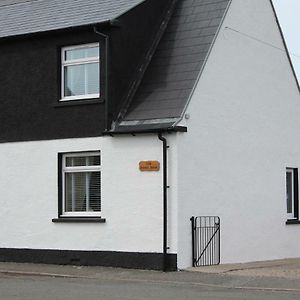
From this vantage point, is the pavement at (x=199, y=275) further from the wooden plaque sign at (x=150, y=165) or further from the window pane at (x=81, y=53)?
the window pane at (x=81, y=53)

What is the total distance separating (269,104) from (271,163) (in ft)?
5.83

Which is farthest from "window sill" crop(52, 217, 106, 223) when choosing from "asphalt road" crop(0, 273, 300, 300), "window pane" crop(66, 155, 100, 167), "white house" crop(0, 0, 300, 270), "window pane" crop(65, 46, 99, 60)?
"window pane" crop(65, 46, 99, 60)

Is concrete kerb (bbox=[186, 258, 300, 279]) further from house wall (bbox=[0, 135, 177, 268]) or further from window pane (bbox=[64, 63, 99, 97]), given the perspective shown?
window pane (bbox=[64, 63, 99, 97])

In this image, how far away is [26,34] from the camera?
20203mm

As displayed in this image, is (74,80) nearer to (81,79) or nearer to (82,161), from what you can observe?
(81,79)

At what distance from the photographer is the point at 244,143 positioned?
2095 cm

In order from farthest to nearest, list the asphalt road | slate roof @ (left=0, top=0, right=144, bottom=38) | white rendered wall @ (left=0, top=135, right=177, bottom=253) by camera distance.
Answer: slate roof @ (left=0, top=0, right=144, bottom=38) < white rendered wall @ (left=0, top=135, right=177, bottom=253) < the asphalt road

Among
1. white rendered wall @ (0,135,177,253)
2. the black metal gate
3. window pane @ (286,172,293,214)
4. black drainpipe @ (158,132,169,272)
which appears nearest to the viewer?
black drainpipe @ (158,132,169,272)

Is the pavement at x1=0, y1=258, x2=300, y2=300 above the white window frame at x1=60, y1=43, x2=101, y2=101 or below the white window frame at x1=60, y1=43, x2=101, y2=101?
below

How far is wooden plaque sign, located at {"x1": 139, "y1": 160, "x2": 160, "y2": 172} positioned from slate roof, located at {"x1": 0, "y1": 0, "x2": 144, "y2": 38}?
148 inches

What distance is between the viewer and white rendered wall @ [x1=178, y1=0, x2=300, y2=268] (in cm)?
1877

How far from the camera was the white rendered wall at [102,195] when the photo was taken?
1809 cm

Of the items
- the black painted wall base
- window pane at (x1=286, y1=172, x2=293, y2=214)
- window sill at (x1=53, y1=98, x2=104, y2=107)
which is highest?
window sill at (x1=53, y1=98, x2=104, y2=107)

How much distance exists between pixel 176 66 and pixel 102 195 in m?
3.84
